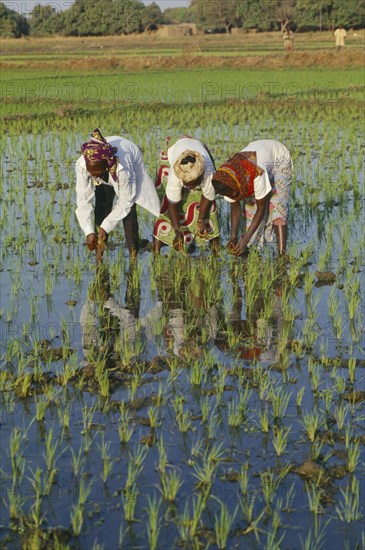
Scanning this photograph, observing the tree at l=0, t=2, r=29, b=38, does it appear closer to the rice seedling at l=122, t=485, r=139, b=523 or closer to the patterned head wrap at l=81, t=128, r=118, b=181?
the patterned head wrap at l=81, t=128, r=118, b=181

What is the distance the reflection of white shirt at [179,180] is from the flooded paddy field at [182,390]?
0.47m

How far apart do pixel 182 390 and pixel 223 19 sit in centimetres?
4413

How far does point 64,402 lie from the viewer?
3.69 meters

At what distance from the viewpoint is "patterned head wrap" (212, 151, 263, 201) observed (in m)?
5.23

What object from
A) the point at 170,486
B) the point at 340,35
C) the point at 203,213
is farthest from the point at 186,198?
the point at 340,35

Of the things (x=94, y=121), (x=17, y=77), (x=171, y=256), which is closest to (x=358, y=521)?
(x=171, y=256)

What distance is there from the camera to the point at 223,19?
150ft

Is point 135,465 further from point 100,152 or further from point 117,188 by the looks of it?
point 117,188

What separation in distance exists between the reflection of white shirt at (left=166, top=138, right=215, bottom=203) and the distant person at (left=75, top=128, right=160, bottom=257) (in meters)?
0.17

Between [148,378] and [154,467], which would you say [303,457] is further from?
[148,378]

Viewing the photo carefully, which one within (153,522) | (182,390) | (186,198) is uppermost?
(186,198)

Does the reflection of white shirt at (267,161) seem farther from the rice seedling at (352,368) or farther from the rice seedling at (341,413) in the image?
the rice seedling at (341,413)

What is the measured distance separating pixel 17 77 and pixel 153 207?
59.2ft

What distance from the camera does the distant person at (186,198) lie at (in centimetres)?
533
